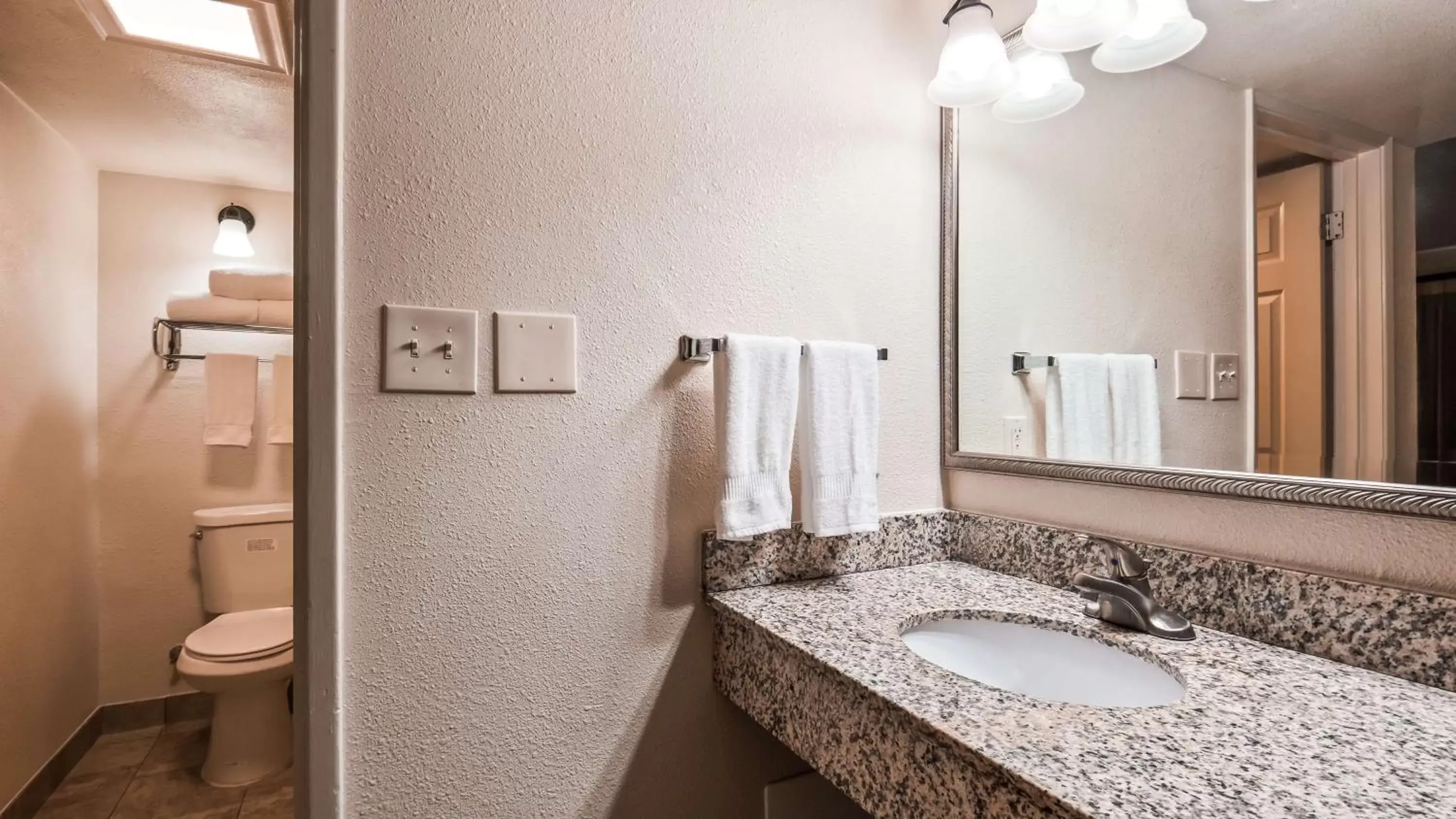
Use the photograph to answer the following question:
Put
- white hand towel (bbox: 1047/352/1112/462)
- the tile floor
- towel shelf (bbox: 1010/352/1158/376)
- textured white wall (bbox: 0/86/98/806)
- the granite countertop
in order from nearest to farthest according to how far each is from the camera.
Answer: the granite countertop, white hand towel (bbox: 1047/352/1112/462), towel shelf (bbox: 1010/352/1158/376), textured white wall (bbox: 0/86/98/806), the tile floor

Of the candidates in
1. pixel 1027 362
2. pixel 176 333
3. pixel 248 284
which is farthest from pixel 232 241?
pixel 1027 362

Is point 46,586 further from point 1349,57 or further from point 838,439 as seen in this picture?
point 1349,57

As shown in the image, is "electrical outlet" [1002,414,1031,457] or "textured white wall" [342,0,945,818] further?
"electrical outlet" [1002,414,1031,457]

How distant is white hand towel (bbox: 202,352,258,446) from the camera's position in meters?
2.23

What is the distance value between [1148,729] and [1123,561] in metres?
0.34

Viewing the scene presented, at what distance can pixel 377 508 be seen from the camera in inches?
31.8

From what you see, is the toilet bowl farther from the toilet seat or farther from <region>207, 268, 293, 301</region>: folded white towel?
<region>207, 268, 293, 301</region>: folded white towel

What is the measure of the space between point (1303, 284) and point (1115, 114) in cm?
42

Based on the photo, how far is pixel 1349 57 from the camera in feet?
2.58

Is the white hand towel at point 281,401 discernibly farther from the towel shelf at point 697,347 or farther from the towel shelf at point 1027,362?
the towel shelf at point 1027,362

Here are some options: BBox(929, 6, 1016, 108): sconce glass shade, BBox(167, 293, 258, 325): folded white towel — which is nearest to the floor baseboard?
BBox(167, 293, 258, 325): folded white towel

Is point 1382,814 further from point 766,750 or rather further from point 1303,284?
point 766,750

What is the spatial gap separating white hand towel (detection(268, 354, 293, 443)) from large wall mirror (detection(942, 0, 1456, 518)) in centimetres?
234

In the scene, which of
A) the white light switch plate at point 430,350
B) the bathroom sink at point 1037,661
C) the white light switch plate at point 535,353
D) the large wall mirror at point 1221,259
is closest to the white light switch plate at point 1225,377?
the large wall mirror at point 1221,259
